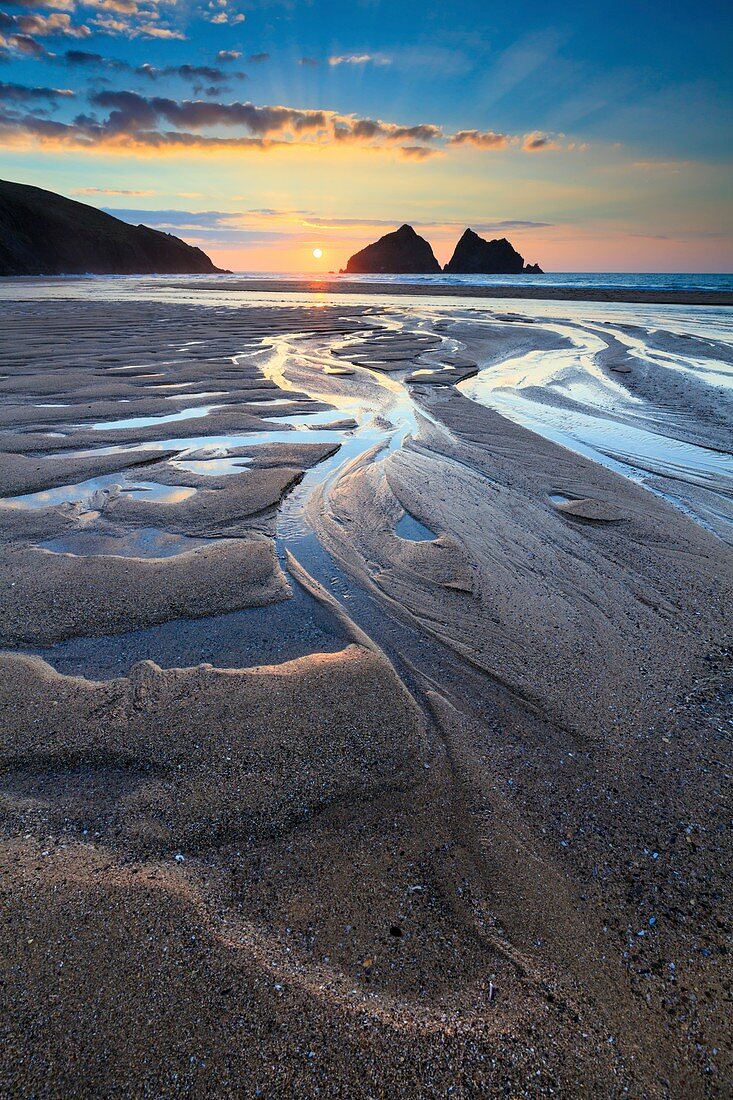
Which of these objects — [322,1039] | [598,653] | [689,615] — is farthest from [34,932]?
[689,615]

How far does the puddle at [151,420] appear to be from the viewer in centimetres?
743

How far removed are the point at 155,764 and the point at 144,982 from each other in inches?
34.8

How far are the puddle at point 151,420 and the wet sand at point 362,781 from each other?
1553 mm

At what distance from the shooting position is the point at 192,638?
3.30 m

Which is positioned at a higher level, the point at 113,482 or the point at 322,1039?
the point at 113,482

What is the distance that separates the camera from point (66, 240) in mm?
91688

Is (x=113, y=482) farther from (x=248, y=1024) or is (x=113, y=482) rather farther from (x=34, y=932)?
(x=248, y=1024)

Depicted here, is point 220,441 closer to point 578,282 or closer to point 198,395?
point 198,395

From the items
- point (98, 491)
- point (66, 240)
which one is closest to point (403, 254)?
point (66, 240)

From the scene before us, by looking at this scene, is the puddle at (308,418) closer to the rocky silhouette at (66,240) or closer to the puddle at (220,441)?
the puddle at (220,441)

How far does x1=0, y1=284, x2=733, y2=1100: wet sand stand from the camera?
156 cm

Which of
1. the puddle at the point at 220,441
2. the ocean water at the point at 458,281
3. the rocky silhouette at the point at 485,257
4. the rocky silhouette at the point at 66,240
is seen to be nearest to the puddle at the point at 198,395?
the puddle at the point at 220,441

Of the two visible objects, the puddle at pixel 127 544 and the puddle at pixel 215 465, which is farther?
the puddle at pixel 215 465

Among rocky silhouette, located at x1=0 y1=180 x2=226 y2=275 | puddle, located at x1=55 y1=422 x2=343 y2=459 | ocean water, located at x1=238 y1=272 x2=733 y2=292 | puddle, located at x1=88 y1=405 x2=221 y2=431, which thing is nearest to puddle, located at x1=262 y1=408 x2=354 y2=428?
puddle, located at x1=55 y1=422 x2=343 y2=459
